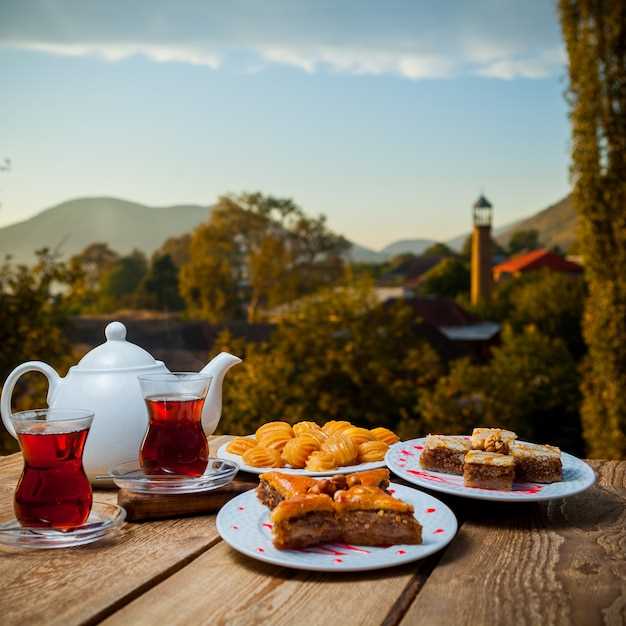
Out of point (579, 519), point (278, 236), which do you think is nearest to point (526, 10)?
point (278, 236)

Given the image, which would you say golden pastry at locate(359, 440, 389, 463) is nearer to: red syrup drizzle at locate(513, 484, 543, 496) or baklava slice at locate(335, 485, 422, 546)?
red syrup drizzle at locate(513, 484, 543, 496)

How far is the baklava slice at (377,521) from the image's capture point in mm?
1273

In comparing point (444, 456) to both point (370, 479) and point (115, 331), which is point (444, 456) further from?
point (115, 331)

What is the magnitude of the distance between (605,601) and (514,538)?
0.29 m

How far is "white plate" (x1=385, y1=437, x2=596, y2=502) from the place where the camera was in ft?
4.79

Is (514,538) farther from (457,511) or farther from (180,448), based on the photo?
(180,448)

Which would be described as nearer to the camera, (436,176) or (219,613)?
(219,613)

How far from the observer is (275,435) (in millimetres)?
1855

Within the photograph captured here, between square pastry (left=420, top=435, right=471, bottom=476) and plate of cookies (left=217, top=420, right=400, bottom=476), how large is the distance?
12 cm

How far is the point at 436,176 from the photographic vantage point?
126ft

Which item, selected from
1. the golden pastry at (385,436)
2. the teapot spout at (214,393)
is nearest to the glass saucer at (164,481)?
the teapot spout at (214,393)

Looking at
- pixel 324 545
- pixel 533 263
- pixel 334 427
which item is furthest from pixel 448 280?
A: pixel 324 545

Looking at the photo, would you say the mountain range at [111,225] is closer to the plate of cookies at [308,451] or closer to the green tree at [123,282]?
the green tree at [123,282]

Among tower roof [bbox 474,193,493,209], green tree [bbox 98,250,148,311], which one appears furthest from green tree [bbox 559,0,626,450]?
tower roof [bbox 474,193,493,209]
